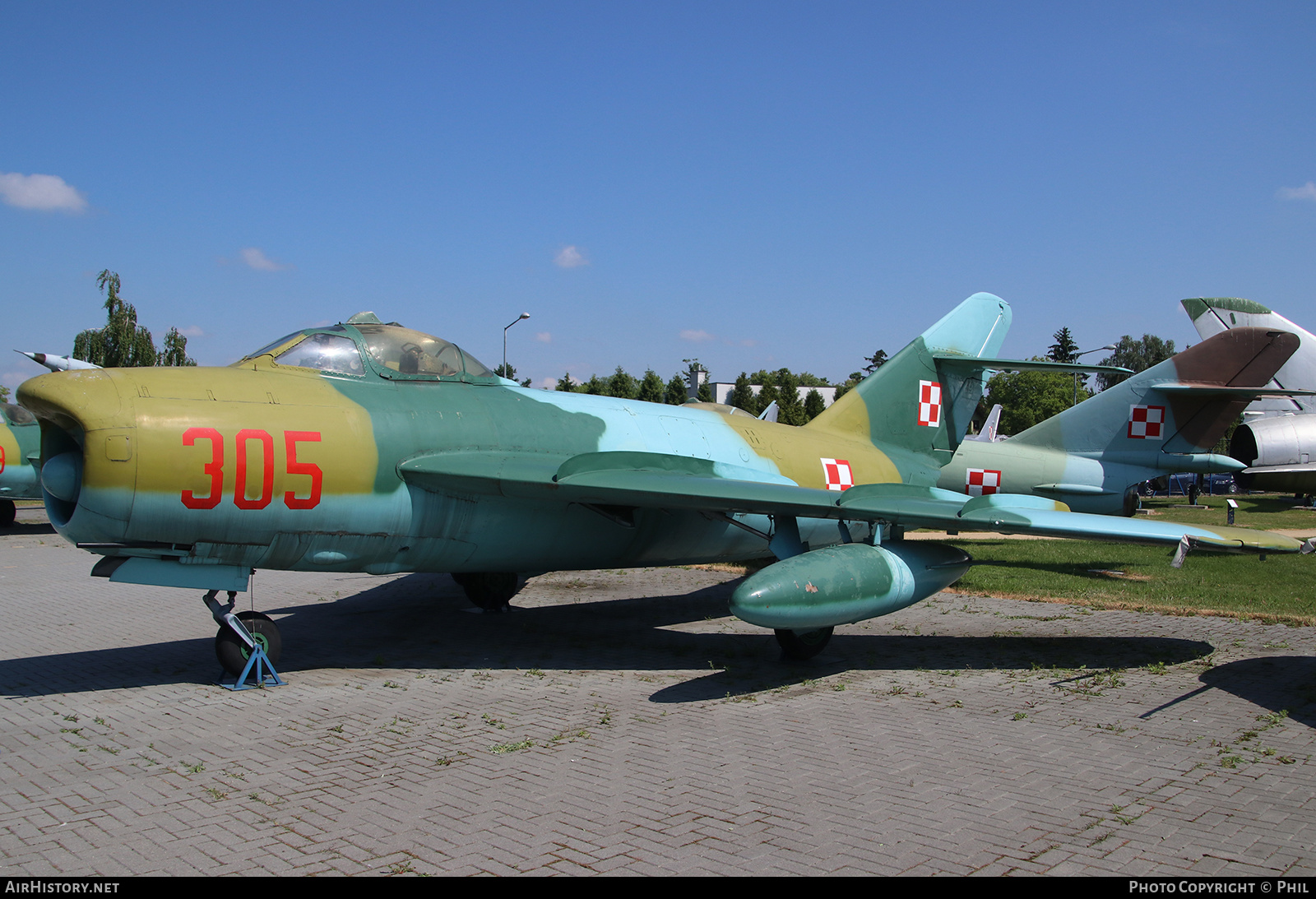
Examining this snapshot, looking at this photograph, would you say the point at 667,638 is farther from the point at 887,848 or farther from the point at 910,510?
the point at 887,848

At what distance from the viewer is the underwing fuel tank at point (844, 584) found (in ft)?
23.3

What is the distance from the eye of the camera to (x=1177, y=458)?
17.0m

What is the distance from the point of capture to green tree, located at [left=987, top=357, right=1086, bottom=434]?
81438 mm

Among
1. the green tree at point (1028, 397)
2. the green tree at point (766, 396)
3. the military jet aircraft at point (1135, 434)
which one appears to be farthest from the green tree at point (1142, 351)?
the military jet aircraft at point (1135, 434)

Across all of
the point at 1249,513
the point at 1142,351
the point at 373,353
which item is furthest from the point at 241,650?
the point at 1142,351

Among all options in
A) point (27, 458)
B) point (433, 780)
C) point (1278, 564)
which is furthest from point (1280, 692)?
point (27, 458)

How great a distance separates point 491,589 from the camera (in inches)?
448

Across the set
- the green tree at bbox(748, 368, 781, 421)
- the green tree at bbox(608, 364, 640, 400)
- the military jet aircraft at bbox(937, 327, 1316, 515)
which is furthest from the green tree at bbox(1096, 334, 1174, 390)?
the military jet aircraft at bbox(937, 327, 1316, 515)

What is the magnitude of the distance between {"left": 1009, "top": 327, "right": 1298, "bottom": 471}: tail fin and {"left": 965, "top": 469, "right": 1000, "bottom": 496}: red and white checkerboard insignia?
55.3 inches

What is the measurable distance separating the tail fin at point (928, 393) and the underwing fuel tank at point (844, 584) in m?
4.18

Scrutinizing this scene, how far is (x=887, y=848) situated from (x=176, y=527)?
19.7 ft

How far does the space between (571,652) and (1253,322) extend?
2275 centimetres

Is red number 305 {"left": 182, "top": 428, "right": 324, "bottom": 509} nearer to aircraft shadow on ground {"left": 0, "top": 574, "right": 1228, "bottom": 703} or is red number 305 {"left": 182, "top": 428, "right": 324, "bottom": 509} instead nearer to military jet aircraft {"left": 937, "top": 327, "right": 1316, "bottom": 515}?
aircraft shadow on ground {"left": 0, "top": 574, "right": 1228, "bottom": 703}

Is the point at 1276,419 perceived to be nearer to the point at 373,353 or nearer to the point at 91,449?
the point at 373,353
